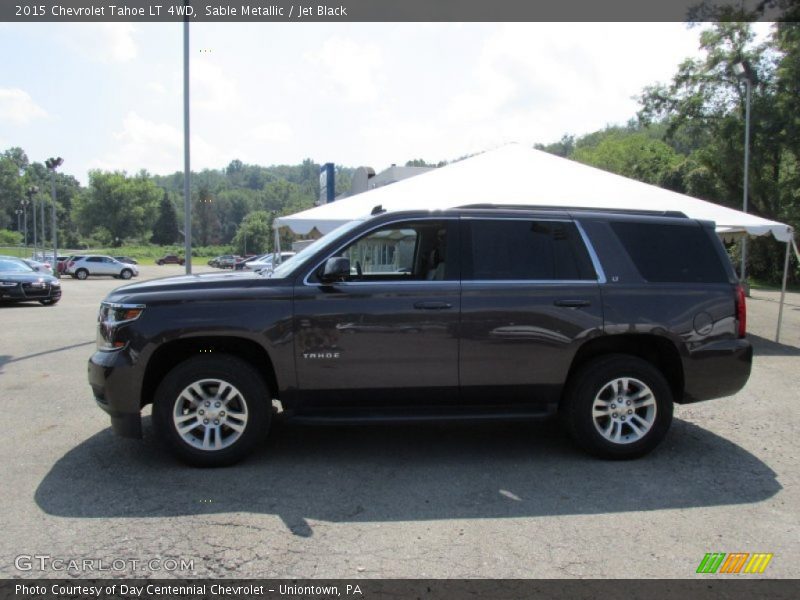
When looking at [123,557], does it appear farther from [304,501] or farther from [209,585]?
[304,501]

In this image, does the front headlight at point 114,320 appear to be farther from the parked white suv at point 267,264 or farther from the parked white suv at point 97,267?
the parked white suv at point 97,267

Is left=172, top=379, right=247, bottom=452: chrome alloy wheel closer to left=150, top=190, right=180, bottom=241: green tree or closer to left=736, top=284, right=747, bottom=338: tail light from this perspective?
left=736, top=284, right=747, bottom=338: tail light

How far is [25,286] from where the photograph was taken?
17969 mm

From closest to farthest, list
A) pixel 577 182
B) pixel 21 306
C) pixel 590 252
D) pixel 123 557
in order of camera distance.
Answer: pixel 123 557
pixel 590 252
pixel 577 182
pixel 21 306

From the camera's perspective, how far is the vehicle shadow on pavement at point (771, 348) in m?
10.4

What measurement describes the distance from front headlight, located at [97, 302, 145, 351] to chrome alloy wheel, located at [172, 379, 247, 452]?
64cm

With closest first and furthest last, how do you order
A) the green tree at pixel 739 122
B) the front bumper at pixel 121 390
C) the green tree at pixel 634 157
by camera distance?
the front bumper at pixel 121 390 → the green tree at pixel 739 122 → the green tree at pixel 634 157

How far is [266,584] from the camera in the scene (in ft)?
10.6

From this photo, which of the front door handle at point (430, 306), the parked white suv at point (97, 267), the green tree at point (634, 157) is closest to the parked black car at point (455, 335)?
the front door handle at point (430, 306)

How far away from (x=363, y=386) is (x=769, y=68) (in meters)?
36.9

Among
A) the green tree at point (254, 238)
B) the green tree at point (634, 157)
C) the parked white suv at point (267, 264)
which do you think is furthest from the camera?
the green tree at point (254, 238)

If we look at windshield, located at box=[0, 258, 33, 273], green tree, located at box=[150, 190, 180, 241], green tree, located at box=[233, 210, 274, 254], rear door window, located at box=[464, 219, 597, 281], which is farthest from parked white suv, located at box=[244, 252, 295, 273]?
green tree, located at box=[150, 190, 180, 241]

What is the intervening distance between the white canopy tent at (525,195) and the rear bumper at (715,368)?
5735mm

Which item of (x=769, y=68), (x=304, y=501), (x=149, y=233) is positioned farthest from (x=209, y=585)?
(x=149, y=233)
